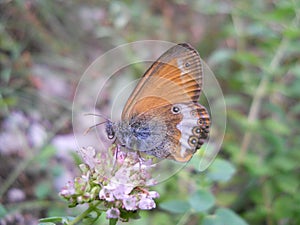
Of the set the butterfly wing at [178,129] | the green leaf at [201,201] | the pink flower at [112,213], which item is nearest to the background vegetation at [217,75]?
the green leaf at [201,201]

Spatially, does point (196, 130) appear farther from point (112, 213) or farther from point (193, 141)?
point (112, 213)

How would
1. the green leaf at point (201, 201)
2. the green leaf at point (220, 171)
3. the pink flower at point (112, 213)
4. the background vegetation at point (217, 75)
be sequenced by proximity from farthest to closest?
the background vegetation at point (217, 75), the green leaf at point (220, 171), the green leaf at point (201, 201), the pink flower at point (112, 213)

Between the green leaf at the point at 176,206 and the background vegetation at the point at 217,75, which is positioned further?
the background vegetation at the point at 217,75

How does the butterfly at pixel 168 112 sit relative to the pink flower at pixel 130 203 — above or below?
above

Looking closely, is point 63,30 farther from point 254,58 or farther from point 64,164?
point 254,58

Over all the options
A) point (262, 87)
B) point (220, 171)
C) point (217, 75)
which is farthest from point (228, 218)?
point (217, 75)

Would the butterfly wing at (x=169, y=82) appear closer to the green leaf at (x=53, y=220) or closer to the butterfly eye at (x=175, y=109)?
the butterfly eye at (x=175, y=109)

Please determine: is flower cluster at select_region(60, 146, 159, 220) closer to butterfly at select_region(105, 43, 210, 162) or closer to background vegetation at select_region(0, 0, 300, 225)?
butterfly at select_region(105, 43, 210, 162)

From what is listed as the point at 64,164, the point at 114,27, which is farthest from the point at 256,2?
the point at 64,164

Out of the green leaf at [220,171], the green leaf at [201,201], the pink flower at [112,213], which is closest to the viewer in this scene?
the pink flower at [112,213]
